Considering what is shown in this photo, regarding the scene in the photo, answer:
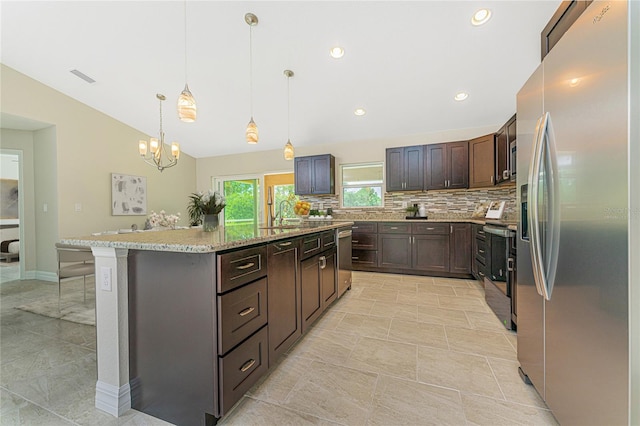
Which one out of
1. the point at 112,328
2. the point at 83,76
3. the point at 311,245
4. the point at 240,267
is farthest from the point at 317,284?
the point at 83,76

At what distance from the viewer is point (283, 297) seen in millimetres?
1652

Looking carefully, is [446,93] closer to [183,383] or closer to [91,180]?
[183,383]

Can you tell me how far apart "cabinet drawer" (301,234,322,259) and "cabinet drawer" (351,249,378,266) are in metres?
2.15

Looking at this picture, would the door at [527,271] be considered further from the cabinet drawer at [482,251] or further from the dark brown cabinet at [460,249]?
the dark brown cabinet at [460,249]

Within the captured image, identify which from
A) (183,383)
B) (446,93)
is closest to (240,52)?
(446,93)

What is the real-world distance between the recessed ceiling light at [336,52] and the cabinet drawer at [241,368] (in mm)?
2969

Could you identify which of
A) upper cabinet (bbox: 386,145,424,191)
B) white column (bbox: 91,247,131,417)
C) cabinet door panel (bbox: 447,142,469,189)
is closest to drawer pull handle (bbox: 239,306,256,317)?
white column (bbox: 91,247,131,417)

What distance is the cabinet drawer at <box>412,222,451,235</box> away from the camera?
149 inches

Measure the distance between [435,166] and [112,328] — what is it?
441cm

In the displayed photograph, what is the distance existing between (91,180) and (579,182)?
6293 millimetres

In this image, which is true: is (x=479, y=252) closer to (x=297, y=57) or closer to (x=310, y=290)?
(x=310, y=290)

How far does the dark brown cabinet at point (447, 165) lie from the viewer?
156 inches

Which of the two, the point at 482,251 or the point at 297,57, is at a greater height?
the point at 297,57

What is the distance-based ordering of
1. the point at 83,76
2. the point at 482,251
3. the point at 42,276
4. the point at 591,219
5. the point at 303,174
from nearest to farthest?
the point at 591,219 < the point at 482,251 < the point at 83,76 < the point at 42,276 < the point at 303,174
